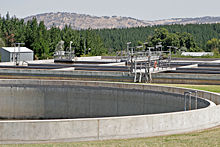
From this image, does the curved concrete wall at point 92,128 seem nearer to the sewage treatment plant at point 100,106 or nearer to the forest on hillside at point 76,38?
the sewage treatment plant at point 100,106

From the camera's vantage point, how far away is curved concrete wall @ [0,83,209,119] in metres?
25.6

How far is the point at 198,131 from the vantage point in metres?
17.6

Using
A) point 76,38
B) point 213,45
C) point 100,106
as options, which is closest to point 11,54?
point 76,38

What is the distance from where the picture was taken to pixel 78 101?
95.0 ft

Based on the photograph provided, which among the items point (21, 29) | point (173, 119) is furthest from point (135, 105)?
point (21, 29)

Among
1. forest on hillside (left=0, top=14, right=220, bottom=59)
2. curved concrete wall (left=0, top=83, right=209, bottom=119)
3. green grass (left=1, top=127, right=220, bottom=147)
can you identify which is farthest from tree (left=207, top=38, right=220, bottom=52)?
green grass (left=1, top=127, right=220, bottom=147)

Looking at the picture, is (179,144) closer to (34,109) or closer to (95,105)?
(95,105)

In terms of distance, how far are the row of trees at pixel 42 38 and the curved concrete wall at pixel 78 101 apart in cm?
4290

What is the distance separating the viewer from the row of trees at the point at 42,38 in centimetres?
7319

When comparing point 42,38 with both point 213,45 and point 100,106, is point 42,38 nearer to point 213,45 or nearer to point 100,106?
point 100,106

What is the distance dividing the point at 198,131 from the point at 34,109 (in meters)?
15.4

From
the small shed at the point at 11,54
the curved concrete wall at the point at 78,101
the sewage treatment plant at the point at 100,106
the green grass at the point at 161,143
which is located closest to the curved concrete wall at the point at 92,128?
the sewage treatment plant at the point at 100,106

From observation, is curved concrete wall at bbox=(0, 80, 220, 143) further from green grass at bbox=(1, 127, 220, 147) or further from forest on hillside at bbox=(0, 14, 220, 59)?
forest on hillside at bbox=(0, 14, 220, 59)

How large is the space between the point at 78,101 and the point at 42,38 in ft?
154
